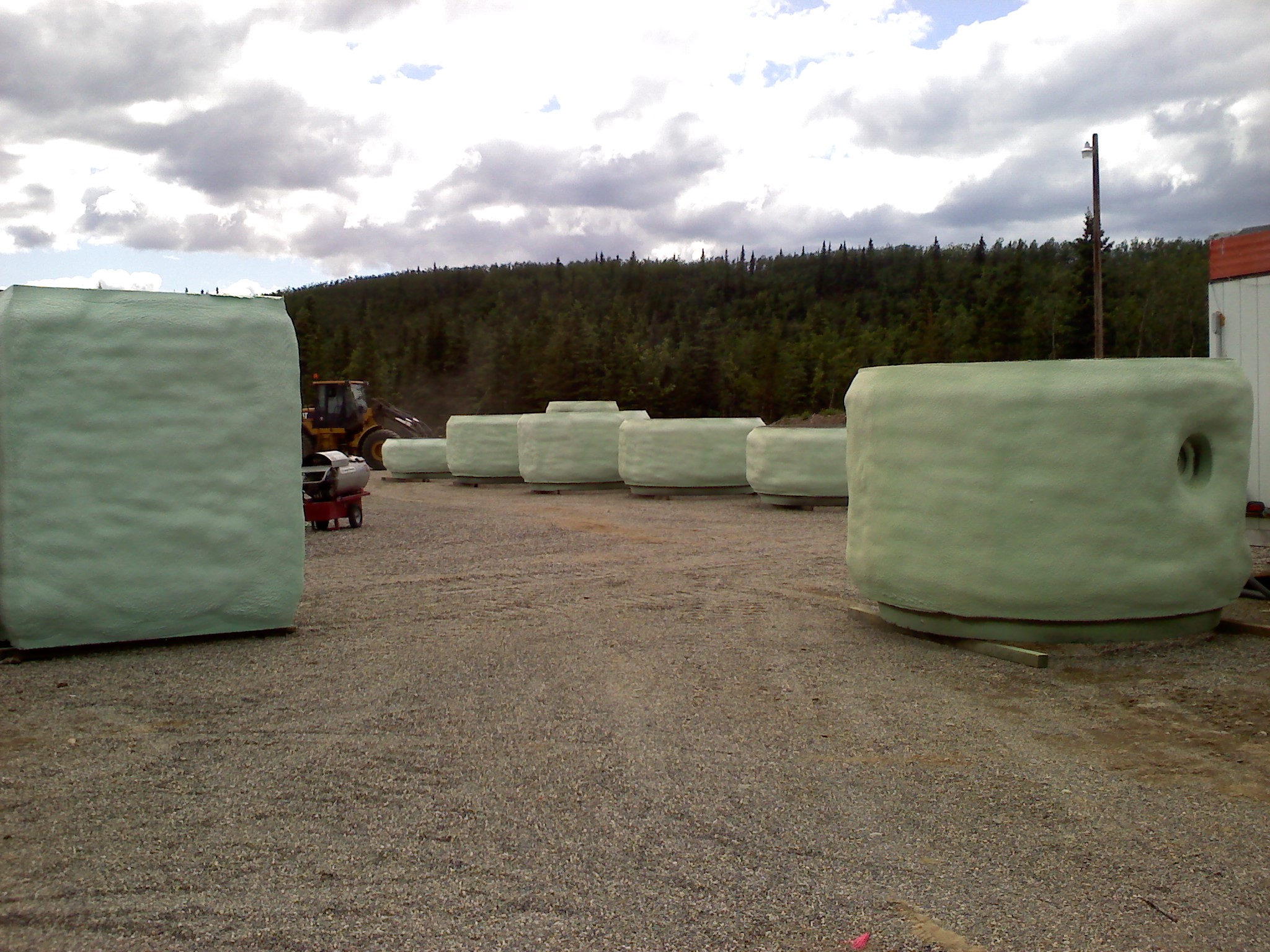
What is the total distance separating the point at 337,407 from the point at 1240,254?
93.8 ft

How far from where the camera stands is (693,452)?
21594mm

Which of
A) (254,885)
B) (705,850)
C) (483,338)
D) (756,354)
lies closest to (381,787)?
(254,885)

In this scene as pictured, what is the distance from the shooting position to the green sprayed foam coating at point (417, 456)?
29.8 metres

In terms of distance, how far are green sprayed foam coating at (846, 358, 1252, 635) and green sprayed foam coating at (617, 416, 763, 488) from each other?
1398cm

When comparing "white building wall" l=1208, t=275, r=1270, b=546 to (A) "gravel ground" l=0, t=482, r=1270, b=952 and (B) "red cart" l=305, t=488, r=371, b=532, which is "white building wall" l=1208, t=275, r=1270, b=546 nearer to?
(A) "gravel ground" l=0, t=482, r=1270, b=952

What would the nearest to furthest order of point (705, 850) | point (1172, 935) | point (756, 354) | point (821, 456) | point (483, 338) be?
point (1172, 935) → point (705, 850) → point (821, 456) → point (756, 354) → point (483, 338)

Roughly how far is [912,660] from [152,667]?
4.95 meters

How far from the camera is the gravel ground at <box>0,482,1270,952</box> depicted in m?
3.44

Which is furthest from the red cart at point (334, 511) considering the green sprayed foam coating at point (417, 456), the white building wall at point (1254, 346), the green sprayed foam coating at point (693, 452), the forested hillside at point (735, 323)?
the forested hillside at point (735, 323)

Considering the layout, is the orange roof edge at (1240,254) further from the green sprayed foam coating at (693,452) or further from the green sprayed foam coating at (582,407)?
the green sprayed foam coating at (582,407)

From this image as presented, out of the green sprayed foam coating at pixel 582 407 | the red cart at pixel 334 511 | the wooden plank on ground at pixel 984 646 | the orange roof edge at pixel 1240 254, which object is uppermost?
the orange roof edge at pixel 1240 254

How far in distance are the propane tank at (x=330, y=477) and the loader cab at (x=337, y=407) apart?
Answer: 17.3 m

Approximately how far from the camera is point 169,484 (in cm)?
771

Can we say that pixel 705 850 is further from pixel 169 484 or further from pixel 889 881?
pixel 169 484
